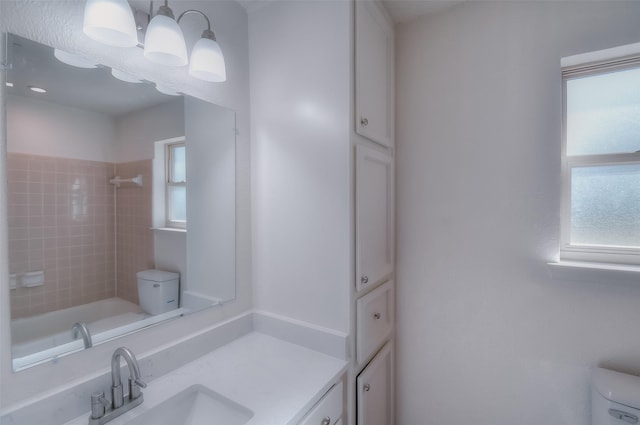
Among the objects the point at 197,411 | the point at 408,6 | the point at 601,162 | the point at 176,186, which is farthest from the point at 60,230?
the point at 601,162

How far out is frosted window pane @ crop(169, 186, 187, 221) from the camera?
1.11 meters

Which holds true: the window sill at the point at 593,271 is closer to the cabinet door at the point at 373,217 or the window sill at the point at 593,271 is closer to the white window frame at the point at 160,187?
the cabinet door at the point at 373,217

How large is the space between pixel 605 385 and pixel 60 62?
2.16m

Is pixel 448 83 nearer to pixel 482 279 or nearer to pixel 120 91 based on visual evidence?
pixel 482 279

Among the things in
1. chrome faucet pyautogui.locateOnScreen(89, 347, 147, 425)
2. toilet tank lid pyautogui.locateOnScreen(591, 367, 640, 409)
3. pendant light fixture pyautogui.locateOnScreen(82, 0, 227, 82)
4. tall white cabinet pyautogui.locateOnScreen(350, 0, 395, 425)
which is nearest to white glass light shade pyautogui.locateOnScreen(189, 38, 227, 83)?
pendant light fixture pyautogui.locateOnScreen(82, 0, 227, 82)

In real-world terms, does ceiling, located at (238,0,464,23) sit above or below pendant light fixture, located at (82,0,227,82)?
above

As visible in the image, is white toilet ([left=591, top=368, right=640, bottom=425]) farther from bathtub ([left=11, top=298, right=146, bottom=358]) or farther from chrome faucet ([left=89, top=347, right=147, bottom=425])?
bathtub ([left=11, top=298, right=146, bottom=358])

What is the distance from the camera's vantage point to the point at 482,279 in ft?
4.61

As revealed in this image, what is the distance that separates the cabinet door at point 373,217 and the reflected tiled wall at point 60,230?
90cm

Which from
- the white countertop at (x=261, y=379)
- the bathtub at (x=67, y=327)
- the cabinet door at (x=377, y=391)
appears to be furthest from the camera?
the cabinet door at (x=377, y=391)

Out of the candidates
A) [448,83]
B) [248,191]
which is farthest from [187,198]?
[448,83]

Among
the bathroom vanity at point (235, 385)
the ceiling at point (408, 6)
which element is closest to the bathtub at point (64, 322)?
the bathroom vanity at point (235, 385)

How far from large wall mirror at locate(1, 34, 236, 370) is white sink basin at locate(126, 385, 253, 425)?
0.28 m

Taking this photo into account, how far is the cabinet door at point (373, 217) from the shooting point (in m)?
1.19
